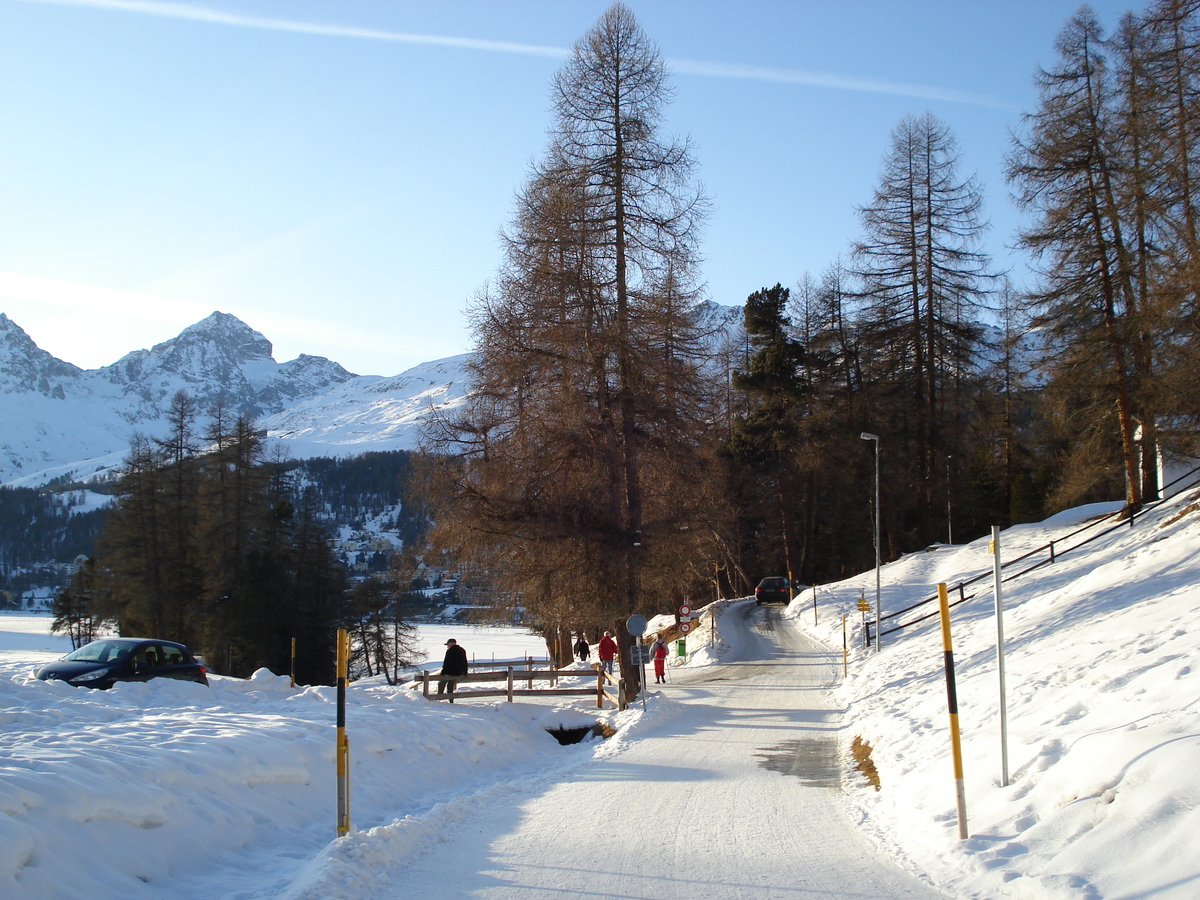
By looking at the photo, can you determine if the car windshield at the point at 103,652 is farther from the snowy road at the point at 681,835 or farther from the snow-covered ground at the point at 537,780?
the snowy road at the point at 681,835

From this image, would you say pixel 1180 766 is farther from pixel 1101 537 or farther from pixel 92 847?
pixel 1101 537

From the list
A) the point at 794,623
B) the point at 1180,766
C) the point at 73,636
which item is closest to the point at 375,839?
the point at 1180,766

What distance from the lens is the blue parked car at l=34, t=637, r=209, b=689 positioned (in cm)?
1675

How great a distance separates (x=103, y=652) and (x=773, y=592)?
38757 mm

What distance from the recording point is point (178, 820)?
771 cm

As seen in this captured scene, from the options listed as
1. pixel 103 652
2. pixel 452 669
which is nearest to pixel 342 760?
pixel 452 669

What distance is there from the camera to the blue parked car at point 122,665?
16750mm

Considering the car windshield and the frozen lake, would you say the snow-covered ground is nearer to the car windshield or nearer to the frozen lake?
the car windshield

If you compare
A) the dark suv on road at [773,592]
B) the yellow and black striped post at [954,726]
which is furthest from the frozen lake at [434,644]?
the yellow and black striped post at [954,726]

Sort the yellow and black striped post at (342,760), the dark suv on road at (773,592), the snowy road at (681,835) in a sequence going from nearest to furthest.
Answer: the snowy road at (681,835) → the yellow and black striped post at (342,760) → the dark suv on road at (773,592)

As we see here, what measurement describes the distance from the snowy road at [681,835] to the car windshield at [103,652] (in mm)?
10814

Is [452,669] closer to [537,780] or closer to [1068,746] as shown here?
[537,780]

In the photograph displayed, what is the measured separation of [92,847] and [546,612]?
14176mm

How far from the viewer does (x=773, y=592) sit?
164ft
